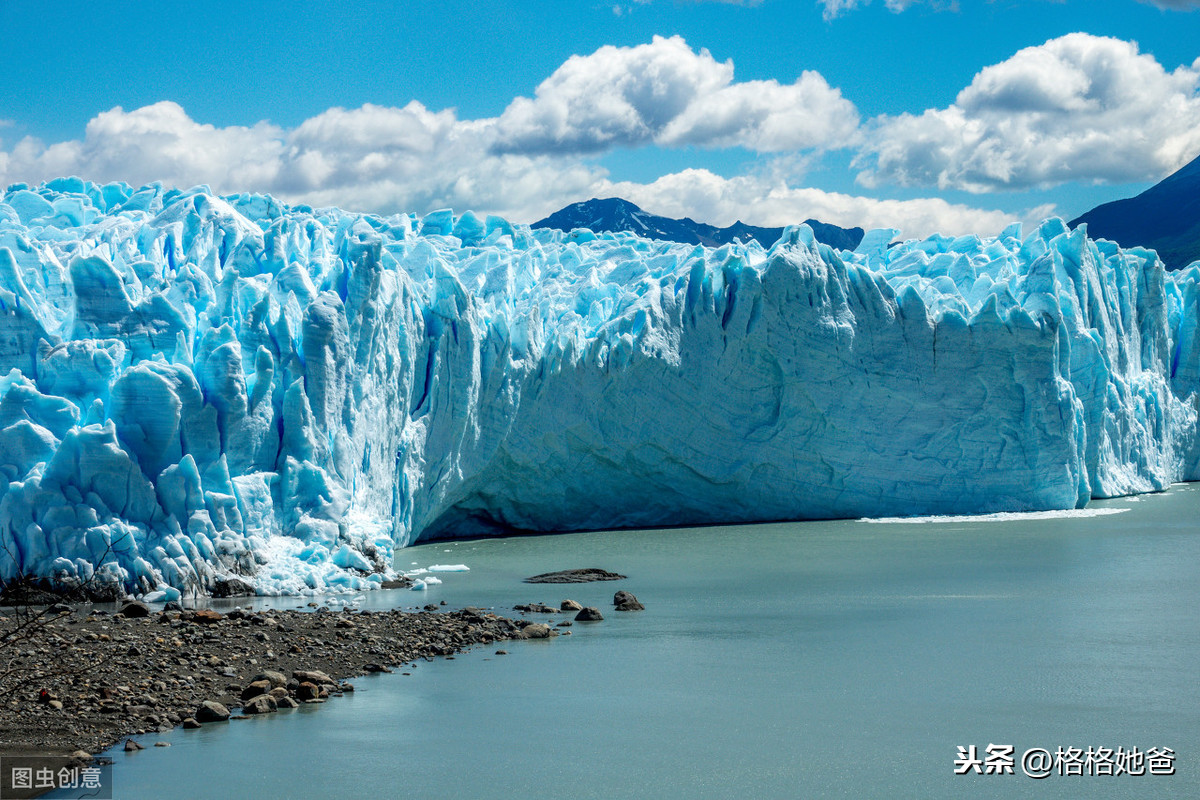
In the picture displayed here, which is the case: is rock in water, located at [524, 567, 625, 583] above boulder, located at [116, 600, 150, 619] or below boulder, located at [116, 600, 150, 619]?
below

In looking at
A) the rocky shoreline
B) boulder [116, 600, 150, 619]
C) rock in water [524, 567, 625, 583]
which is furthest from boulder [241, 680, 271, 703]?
rock in water [524, 567, 625, 583]

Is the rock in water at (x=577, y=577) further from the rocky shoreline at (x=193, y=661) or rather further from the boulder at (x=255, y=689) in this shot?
Result: the boulder at (x=255, y=689)

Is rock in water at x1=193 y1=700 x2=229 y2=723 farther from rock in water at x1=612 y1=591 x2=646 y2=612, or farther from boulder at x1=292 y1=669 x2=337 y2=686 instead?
rock in water at x1=612 y1=591 x2=646 y2=612

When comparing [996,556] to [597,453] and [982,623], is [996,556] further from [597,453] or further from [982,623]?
[597,453]

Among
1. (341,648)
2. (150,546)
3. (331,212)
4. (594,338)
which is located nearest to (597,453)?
(594,338)

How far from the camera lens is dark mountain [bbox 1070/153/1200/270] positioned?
5730 cm

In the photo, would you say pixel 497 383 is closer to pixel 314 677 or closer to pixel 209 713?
pixel 314 677

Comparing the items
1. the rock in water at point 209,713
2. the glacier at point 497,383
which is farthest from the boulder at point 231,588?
the rock in water at point 209,713

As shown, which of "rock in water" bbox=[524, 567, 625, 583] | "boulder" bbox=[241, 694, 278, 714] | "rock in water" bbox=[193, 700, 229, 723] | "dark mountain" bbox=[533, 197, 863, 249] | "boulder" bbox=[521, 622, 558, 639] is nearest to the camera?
"rock in water" bbox=[193, 700, 229, 723]

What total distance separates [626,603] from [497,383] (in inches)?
272

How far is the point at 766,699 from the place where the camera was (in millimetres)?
7562

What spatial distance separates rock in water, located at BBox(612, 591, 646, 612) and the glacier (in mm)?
3067

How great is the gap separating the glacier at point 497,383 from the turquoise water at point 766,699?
2.40m

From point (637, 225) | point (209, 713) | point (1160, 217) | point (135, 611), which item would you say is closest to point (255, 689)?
point (209, 713)
